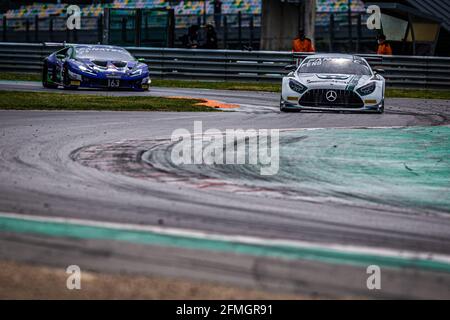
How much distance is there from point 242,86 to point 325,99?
9.20m

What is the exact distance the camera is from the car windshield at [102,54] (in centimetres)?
2245

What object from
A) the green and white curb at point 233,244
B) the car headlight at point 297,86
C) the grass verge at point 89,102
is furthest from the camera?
the car headlight at point 297,86

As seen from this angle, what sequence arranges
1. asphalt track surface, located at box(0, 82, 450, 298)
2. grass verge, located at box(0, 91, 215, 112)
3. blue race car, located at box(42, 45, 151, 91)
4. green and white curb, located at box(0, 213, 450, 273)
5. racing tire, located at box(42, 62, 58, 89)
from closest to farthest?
asphalt track surface, located at box(0, 82, 450, 298) → green and white curb, located at box(0, 213, 450, 273) → grass verge, located at box(0, 91, 215, 112) → blue race car, located at box(42, 45, 151, 91) → racing tire, located at box(42, 62, 58, 89)

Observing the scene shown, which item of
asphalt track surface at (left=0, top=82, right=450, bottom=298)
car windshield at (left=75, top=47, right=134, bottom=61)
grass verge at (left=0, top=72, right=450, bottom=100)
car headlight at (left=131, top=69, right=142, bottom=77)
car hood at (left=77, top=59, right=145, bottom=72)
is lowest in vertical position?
asphalt track surface at (left=0, top=82, right=450, bottom=298)

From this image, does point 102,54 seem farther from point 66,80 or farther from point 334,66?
point 334,66

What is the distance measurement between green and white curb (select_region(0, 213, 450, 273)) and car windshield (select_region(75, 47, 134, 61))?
54.8 ft

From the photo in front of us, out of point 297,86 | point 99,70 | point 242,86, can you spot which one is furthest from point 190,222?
point 242,86

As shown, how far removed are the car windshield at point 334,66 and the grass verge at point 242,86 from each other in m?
5.25

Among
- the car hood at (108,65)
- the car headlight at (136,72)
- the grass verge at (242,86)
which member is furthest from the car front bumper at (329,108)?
the grass verge at (242,86)

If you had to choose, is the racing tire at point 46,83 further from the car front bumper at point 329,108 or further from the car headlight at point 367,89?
the car headlight at point 367,89

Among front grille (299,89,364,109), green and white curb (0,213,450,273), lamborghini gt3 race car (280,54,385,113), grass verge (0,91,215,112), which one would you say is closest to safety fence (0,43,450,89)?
grass verge (0,91,215,112)

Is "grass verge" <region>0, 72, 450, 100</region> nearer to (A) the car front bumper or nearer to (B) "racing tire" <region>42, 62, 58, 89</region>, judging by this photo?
(B) "racing tire" <region>42, 62, 58, 89</region>

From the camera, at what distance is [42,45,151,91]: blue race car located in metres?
22.1

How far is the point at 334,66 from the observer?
1830cm
